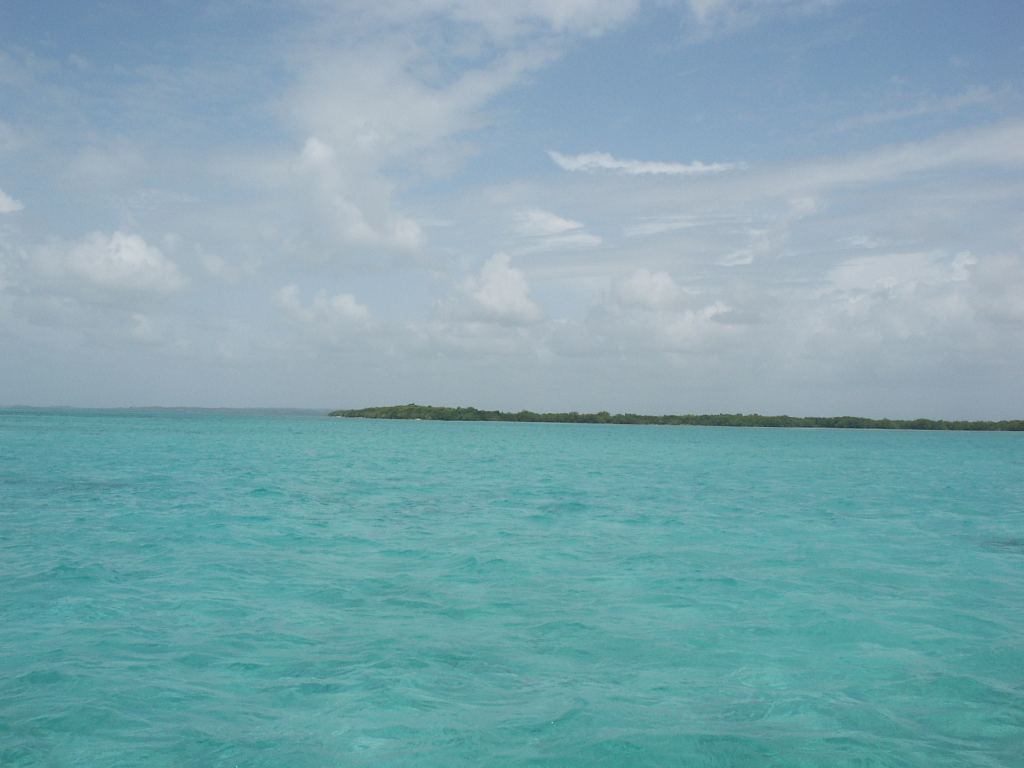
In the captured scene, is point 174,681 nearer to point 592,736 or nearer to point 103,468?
point 592,736

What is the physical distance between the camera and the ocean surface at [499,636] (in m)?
5.94

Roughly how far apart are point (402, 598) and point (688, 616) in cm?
432

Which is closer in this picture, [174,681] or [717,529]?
[174,681]

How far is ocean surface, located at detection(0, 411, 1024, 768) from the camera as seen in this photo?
5.94 m

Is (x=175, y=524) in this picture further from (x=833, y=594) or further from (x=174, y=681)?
(x=833, y=594)

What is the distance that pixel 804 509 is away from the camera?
21625mm

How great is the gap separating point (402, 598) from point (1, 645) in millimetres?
4980

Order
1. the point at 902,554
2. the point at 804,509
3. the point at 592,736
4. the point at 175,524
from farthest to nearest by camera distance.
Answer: the point at 804,509 < the point at 175,524 < the point at 902,554 < the point at 592,736

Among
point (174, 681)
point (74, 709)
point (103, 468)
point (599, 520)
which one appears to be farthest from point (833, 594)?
point (103, 468)

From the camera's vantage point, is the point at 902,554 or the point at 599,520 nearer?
the point at 902,554

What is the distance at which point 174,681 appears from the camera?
705 cm

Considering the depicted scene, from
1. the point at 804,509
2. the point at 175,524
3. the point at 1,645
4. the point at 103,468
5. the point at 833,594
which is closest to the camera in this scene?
the point at 1,645

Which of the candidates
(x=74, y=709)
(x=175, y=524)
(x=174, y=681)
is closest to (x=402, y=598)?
(x=174, y=681)

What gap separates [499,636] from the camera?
341 inches
